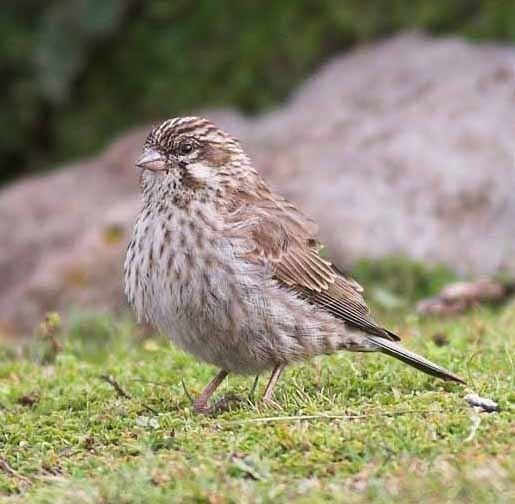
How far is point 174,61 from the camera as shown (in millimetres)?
13586

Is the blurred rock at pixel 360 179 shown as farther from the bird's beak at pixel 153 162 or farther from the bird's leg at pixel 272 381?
the bird's beak at pixel 153 162

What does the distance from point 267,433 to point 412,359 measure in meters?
1.38

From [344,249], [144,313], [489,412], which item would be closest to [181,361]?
[144,313]

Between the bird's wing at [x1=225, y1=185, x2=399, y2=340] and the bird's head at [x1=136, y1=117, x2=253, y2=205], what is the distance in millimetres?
206

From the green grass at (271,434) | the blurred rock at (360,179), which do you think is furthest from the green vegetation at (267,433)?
the blurred rock at (360,179)

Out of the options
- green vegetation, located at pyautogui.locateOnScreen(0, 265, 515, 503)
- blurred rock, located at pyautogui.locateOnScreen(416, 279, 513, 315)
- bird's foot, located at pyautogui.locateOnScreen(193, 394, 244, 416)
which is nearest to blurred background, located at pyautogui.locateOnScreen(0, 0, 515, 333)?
blurred rock, located at pyautogui.locateOnScreen(416, 279, 513, 315)

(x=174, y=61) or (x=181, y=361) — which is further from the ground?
(x=174, y=61)

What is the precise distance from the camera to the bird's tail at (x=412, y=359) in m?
6.73

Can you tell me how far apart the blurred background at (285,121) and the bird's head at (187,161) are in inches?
135

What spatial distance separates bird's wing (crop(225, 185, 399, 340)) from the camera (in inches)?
266

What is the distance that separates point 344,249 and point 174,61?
12.0ft

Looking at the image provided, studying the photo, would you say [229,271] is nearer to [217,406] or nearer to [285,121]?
[217,406]

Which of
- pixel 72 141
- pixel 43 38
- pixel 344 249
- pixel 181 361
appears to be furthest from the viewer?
pixel 72 141

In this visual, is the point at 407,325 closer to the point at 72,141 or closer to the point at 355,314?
the point at 355,314
